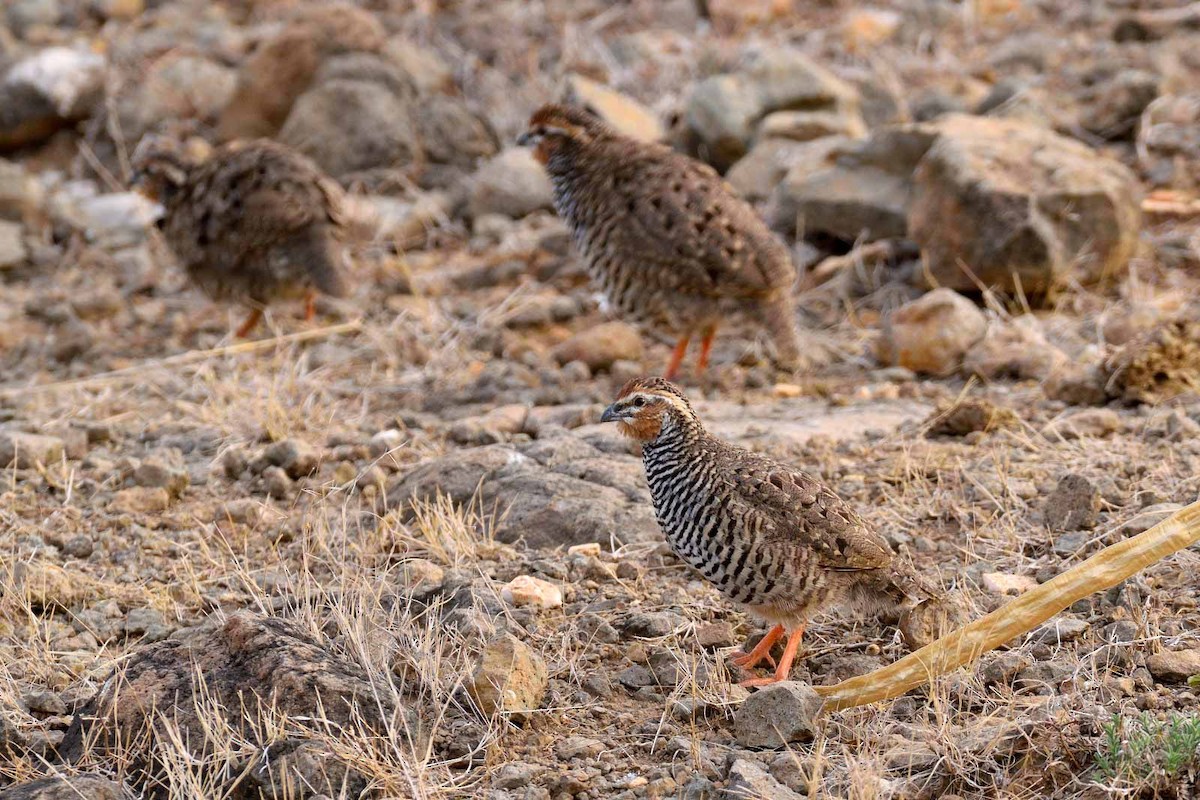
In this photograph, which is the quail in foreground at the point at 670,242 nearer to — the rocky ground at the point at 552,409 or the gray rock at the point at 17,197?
the rocky ground at the point at 552,409

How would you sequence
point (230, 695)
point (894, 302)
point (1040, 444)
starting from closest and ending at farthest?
1. point (230, 695)
2. point (1040, 444)
3. point (894, 302)

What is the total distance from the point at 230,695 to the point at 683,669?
1.41 meters

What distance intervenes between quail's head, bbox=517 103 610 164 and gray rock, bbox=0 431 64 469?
3223mm

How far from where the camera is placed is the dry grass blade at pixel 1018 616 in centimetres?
→ 426

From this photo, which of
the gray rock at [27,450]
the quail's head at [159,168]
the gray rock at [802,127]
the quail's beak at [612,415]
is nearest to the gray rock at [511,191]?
the gray rock at [802,127]

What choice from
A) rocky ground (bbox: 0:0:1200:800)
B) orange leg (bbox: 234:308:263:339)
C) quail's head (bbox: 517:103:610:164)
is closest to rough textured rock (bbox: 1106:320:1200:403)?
rocky ground (bbox: 0:0:1200:800)

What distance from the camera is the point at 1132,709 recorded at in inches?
160

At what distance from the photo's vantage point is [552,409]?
24.3ft

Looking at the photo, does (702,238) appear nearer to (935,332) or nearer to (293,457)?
(935,332)

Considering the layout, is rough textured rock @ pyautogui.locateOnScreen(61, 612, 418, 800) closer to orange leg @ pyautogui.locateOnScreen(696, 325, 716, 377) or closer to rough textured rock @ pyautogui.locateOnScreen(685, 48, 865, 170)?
orange leg @ pyautogui.locateOnScreen(696, 325, 716, 377)

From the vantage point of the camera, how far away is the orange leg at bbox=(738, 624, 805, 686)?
449 centimetres

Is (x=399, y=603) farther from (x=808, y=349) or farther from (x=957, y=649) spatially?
(x=808, y=349)

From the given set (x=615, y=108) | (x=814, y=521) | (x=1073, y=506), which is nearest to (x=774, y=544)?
(x=814, y=521)

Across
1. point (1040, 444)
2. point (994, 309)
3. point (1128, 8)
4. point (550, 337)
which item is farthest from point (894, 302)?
point (1128, 8)
